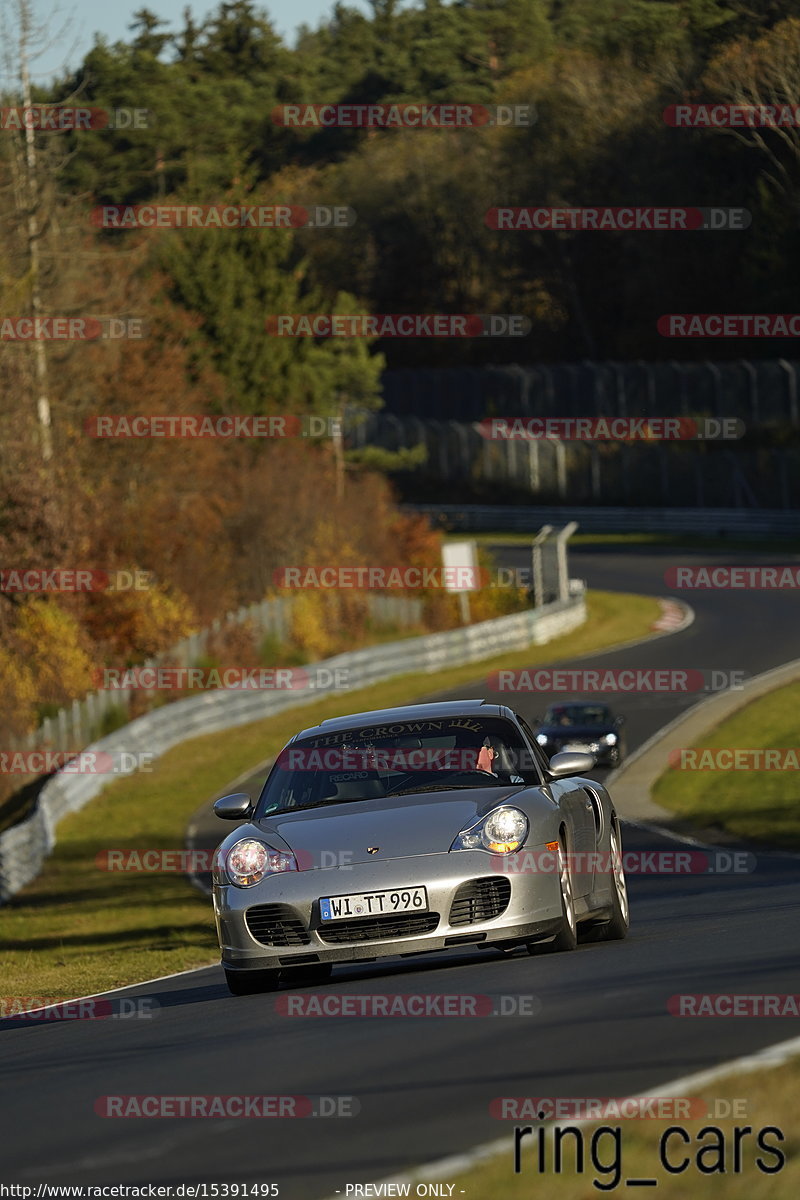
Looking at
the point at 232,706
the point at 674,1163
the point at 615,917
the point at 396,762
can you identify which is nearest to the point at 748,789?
the point at 232,706

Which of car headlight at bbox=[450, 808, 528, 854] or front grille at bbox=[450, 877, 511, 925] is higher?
car headlight at bbox=[450, 808, 528, 854]

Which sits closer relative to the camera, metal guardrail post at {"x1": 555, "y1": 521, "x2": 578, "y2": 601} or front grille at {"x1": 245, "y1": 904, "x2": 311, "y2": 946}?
front grille at {"x1": 245, "y1": 904, "x2": 311, "y2": 946}

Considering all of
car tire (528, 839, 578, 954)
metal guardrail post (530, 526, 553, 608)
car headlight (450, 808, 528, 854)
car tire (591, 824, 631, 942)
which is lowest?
metal guardrail post (530, 526, 553, 608)

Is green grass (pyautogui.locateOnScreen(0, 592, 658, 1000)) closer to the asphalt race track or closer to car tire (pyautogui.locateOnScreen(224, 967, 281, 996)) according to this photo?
car tire (pyautogui.locateOnScreen(224, 967, 281, 996))

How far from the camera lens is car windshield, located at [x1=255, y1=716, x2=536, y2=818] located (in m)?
11.0

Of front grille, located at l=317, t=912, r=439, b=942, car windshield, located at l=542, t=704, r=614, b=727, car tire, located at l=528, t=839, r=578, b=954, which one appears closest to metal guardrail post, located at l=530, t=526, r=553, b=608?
car windshield, located at l=542, t=704, r=614, b=727

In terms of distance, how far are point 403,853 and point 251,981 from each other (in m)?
1.31

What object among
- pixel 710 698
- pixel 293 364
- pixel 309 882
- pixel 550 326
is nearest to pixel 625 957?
pixel 309 882

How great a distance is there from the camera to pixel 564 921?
34.5ft

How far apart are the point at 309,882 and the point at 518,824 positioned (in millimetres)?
1171

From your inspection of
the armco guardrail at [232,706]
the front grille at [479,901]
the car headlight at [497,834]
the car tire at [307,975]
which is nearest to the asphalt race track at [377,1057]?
the car tire at [307,975]

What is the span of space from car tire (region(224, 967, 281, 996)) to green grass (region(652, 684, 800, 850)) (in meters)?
16.0

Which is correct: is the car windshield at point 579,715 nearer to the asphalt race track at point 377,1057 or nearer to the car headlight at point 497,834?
the asphalt race track at point 377,1057

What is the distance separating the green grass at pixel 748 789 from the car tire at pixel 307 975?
51.2ft
